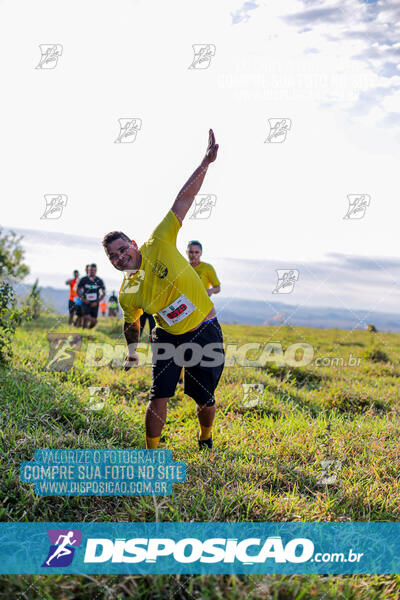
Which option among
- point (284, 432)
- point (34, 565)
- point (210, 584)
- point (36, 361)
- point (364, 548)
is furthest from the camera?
point (36, 361)

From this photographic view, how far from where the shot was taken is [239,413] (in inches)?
195

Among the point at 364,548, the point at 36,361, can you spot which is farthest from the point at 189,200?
the point at 36,361

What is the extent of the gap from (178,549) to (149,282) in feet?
6.69

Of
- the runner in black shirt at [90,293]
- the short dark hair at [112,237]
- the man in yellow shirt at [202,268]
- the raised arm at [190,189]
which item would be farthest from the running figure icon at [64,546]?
the runner in black shirt at [90,293]

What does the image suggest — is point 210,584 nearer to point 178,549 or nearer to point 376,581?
point 178,549

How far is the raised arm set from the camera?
3.60 metres

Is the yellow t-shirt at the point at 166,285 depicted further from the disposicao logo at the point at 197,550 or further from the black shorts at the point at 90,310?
the black shorts at the point at 90,310

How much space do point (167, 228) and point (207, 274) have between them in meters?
3.43

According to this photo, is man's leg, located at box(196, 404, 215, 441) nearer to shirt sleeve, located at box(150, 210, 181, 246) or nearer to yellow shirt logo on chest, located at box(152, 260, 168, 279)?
yellow shirt logo on chest, located at box(152, 260, 168, 279)

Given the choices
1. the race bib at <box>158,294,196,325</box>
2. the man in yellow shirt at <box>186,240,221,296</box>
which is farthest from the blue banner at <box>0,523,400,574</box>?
the man in yellow shirt at <box>186,240,221,296</box>

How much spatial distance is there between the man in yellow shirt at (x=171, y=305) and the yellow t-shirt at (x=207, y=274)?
314 centimetres

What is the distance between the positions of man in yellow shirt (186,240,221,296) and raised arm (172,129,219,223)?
10.2 ft

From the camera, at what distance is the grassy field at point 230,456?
7.11ft

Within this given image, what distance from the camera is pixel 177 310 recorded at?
3.61 metres
